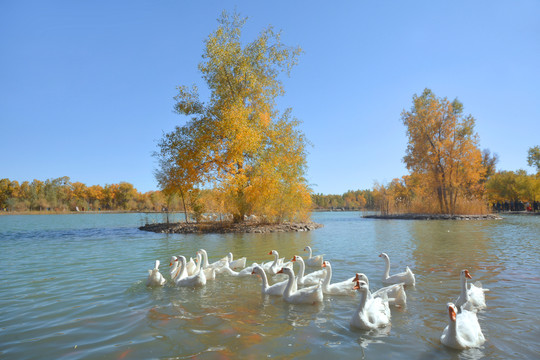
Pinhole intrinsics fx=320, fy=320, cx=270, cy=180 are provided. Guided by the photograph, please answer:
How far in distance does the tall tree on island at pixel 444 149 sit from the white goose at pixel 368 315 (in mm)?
37597

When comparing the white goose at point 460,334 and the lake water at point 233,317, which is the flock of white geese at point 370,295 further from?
the lake water at point 233,317

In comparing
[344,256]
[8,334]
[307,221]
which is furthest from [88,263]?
[307,221]

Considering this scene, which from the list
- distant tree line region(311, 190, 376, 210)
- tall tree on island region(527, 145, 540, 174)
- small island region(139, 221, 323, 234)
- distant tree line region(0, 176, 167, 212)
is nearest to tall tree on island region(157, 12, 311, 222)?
small island region(139, 221, 323, 234)

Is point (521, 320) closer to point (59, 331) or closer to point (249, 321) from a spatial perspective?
point (249, 321)

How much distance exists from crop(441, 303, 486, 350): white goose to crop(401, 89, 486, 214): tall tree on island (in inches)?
1488

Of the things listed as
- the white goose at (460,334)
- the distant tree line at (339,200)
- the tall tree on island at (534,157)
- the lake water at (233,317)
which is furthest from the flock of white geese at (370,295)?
the distant tree line at (339,200)

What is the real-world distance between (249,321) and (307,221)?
25.0 metres

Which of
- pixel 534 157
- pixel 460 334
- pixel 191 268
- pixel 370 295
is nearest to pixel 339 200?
pixel 534 157

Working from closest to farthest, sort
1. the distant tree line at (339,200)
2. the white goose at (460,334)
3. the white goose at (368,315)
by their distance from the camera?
the white goose at (460,334), the white goose at (368,315), the distant tree line at (339,200)

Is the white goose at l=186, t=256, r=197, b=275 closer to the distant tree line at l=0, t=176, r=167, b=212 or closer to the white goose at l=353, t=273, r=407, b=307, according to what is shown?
the white goose at l=353, t=273, r=407, b=307

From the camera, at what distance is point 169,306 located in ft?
21.2

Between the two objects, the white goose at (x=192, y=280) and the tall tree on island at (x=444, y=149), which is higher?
the tall tree on island at (x=444, y=149)

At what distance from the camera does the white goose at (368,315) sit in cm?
509

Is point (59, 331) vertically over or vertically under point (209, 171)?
under
